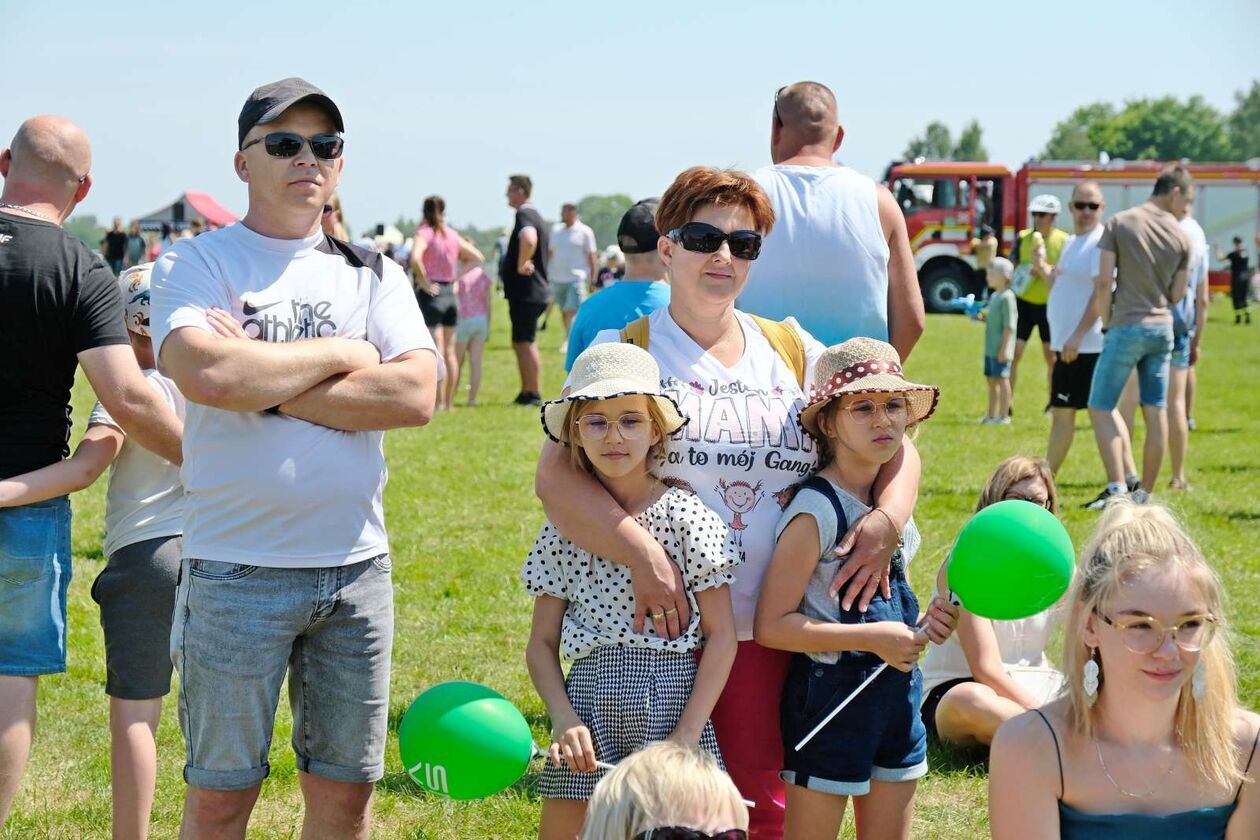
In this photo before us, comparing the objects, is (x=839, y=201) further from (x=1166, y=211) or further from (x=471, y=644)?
(x=1166, y=211)

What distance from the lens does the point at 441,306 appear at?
1310 cm

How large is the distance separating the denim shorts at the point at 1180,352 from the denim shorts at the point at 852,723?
715 cm

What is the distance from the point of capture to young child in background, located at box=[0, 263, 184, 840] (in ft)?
11.7

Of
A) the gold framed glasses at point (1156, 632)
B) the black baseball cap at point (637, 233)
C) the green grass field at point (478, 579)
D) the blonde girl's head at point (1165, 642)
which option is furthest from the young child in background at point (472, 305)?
the gold framed glasses at point (1156, 632)

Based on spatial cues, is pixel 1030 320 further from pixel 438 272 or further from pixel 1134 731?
pixel 1134 731

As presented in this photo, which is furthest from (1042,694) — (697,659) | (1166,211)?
(1166,211)

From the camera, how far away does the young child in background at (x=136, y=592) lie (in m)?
3.58

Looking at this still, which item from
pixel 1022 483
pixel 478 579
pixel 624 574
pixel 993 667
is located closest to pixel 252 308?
pixel 624 574

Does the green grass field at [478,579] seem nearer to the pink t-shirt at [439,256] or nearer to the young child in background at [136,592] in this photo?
the young child in background at [136,592]

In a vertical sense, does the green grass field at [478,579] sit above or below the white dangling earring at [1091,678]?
below

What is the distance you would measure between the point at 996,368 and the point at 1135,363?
A: 455 centimetres

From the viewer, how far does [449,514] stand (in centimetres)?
890

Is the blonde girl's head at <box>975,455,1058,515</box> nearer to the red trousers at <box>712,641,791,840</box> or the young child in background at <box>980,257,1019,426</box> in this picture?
the red trousers at <box>712,641,791,840</box>

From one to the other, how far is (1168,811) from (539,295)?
37.1 ft
